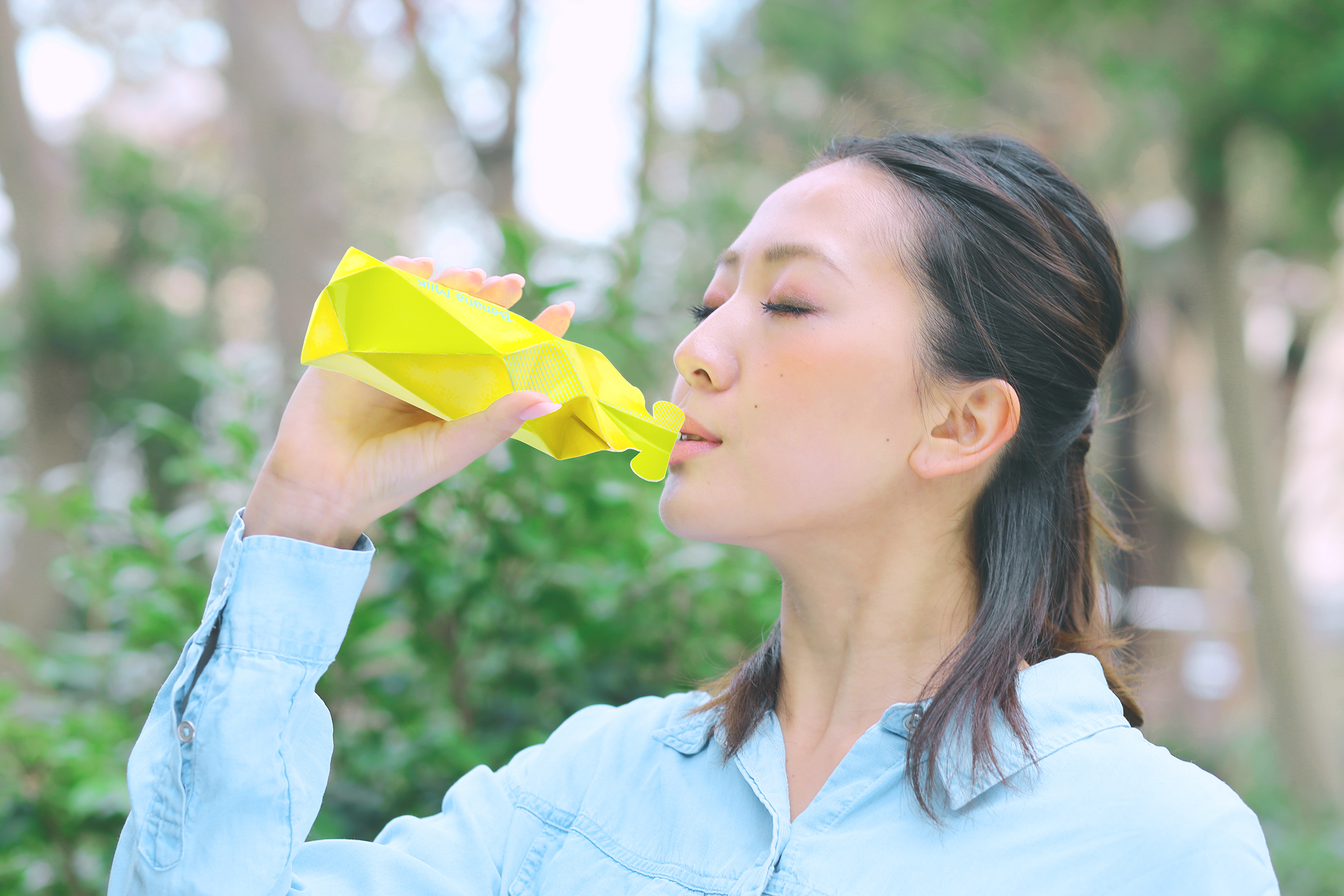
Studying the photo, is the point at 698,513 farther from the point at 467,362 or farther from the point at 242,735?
the point at 242,735

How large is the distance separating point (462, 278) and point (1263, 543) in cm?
489

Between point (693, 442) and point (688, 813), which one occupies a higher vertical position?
point (693, 442)

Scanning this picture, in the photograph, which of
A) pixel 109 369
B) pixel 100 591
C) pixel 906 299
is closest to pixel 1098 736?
pixel 906 299

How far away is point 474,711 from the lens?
2184 mm

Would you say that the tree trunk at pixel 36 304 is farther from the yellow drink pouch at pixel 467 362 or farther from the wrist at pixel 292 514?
the yellow drink pouch at pixel 467 362

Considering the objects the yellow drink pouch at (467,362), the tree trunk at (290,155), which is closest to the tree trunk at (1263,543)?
the tree trunk at (290,155)

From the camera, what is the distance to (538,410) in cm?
115

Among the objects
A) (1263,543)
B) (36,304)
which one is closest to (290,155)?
(1263,543)

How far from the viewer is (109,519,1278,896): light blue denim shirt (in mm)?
1037

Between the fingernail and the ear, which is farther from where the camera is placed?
the ear

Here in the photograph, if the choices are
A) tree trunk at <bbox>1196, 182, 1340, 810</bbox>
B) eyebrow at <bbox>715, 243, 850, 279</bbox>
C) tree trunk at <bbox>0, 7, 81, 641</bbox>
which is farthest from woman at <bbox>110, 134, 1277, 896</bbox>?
tree trunk at <bbox>0, 7, 81, 641</bbox>

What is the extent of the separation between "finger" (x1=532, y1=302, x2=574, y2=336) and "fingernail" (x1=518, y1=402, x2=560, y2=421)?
22 cm

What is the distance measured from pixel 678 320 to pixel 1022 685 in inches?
74.2

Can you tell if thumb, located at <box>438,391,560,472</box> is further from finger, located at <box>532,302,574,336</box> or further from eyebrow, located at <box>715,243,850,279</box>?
eyebrow, located at <box>715,243,850,279</box>
